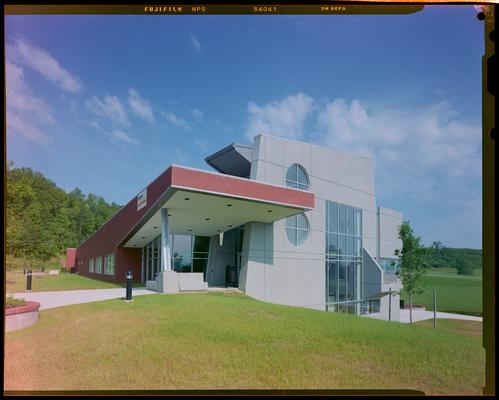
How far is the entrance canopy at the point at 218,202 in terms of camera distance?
397 inches

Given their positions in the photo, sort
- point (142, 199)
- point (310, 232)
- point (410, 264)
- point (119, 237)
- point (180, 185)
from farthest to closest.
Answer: point (119, 237) → point (310, 232) → point (410, 264) → point (142, 199) → point (180, 185)

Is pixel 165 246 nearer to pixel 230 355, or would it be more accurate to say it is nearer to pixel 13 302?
pixel 13 302

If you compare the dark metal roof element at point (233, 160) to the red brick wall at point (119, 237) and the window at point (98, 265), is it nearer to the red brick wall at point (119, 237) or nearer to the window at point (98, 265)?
the red brick wall at point (119, 237)

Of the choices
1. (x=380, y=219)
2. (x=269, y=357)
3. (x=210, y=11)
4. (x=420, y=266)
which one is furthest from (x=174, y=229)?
(x=210, y=11)

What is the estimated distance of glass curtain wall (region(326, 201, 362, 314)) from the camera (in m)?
15.5

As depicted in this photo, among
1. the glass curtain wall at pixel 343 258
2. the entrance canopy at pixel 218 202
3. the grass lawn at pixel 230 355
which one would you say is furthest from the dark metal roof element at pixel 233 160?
the grass lawn at pixel 230 355

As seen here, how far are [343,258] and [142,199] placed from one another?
8.49m

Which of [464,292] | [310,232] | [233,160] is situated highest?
[233,160]

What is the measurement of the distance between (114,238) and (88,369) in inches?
647

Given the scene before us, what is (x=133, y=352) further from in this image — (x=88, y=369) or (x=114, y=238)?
(x=114, y=238)

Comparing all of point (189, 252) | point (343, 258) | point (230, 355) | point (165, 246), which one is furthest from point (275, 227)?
point (230, 355)

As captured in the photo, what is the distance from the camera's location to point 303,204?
493 inches

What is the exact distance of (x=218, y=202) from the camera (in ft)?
37.2

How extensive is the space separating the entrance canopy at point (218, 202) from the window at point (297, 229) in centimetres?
92
